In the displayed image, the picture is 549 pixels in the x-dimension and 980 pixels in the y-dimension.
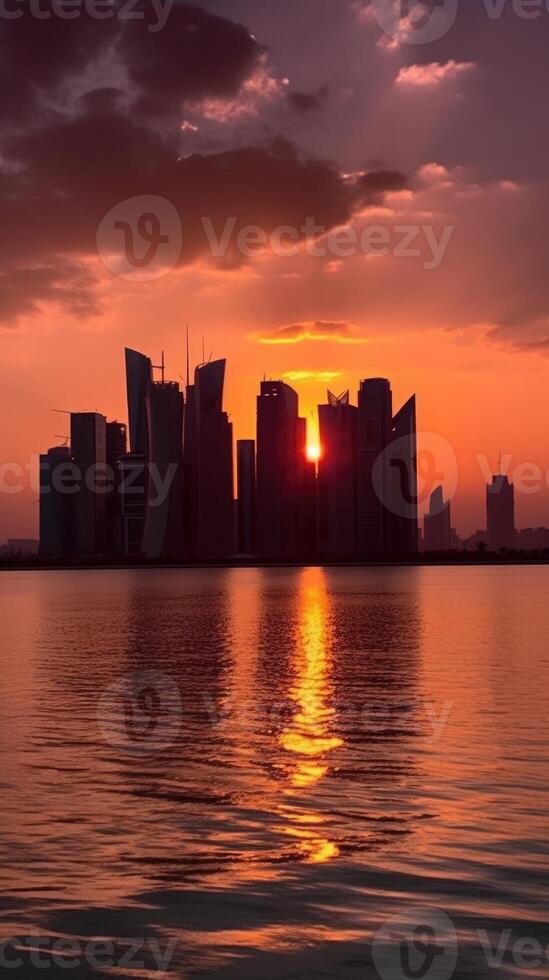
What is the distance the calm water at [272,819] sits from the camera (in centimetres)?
1548

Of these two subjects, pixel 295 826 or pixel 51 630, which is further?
pixel 51 630

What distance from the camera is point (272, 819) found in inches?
905

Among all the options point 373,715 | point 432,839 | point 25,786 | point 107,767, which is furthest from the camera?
point 373,715

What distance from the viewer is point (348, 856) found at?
65.1ft

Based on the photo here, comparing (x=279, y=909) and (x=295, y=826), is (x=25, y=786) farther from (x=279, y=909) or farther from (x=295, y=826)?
(x=279, y=909)

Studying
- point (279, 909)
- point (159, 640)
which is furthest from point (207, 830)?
point (159, 640)

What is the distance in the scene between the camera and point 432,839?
A: 21188 millimetres

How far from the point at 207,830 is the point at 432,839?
4777 mm

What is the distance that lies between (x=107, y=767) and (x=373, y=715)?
13.5 meters

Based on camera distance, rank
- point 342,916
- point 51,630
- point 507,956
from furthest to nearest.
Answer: point 51,630, point 342,916, point 507,956

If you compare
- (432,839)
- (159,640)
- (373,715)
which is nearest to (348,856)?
(432,839)

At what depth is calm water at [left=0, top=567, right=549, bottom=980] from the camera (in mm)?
15477

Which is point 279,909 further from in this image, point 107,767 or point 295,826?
point 107,767

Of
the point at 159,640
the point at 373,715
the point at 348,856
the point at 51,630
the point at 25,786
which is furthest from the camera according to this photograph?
the point at 51,630
